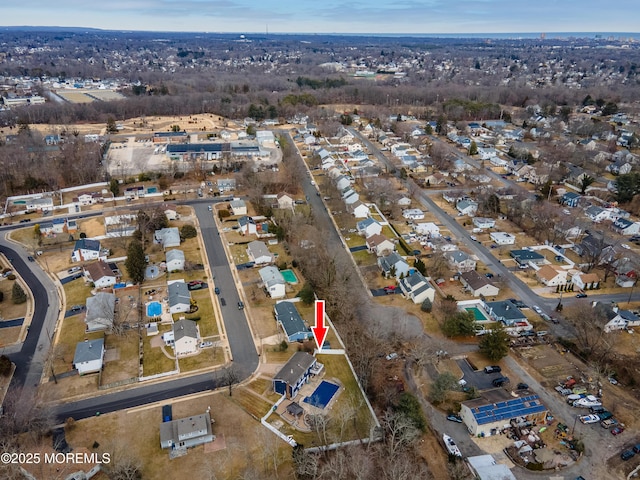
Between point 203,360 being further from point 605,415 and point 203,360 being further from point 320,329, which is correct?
point 605,415

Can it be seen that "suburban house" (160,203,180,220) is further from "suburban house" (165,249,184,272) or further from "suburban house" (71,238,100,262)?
"suburban house" (165,249,184,272)

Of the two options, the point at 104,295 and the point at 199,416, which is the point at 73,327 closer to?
the point at 104,295

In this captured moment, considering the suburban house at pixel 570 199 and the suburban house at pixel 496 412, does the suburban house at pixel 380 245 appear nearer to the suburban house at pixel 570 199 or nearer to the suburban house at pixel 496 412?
the suburban house at pixel 496 412

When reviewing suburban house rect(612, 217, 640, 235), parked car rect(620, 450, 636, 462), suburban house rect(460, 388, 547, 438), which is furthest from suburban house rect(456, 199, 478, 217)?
parked car rect(620, 450, 636, 462)

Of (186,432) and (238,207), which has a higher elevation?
(238,207)

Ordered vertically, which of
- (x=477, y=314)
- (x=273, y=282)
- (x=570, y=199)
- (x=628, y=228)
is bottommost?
(x=477, y=314)

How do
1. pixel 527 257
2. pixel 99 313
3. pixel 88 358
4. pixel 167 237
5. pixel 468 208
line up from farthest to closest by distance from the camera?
pixel 468 208 → pixel 167 237 → pixel 527 257 → pixel 99 313 → pixel 88 358

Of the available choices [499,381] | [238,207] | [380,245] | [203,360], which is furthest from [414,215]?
[203,360]
